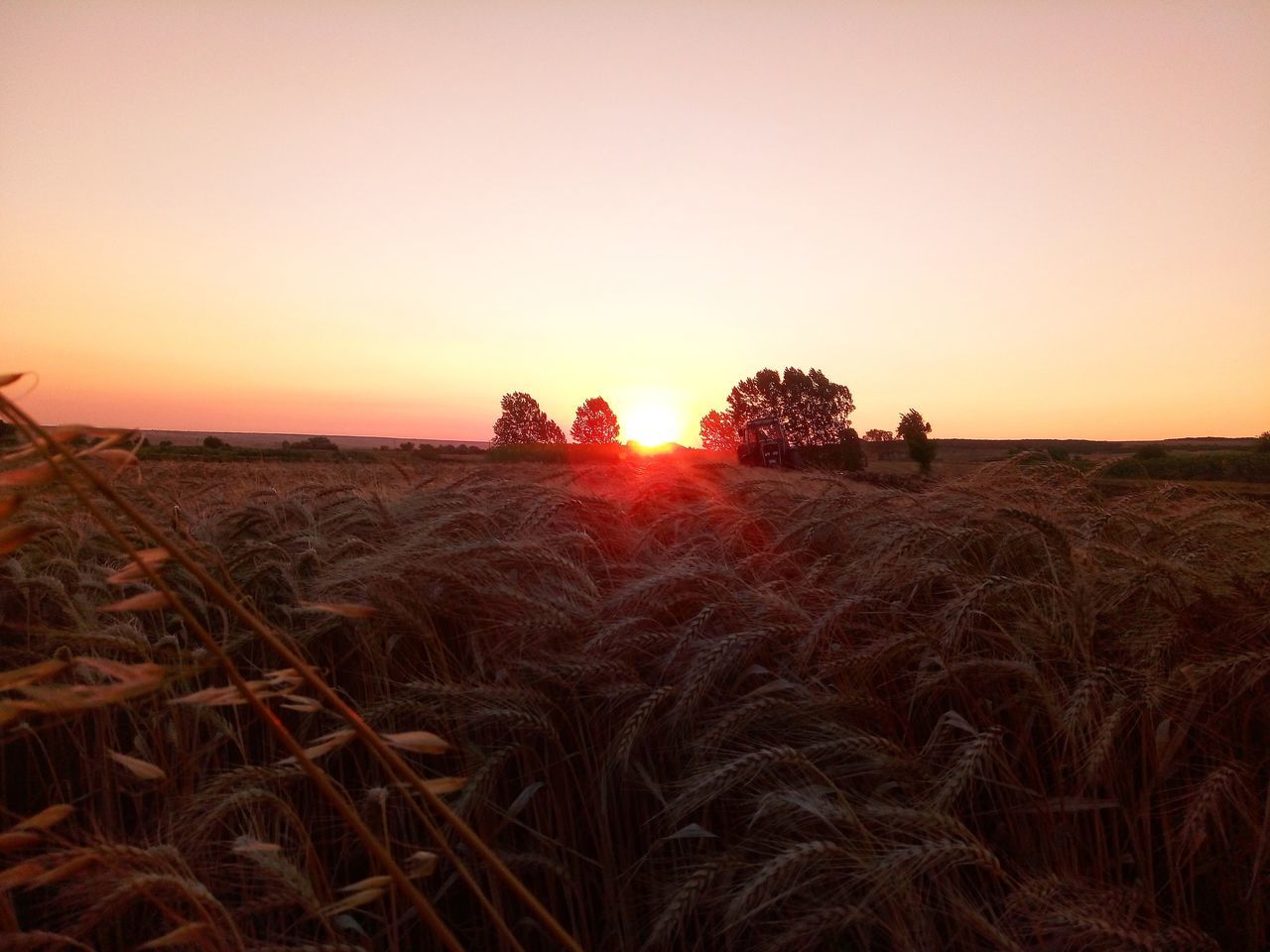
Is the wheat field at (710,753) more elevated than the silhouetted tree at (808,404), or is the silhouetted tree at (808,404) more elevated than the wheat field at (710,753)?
the silhouetted tree at (808,404)

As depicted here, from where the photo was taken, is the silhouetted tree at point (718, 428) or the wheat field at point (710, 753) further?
the silhouetted tree at point (718, 428)

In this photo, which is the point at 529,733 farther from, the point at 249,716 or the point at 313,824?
the point at 249,716

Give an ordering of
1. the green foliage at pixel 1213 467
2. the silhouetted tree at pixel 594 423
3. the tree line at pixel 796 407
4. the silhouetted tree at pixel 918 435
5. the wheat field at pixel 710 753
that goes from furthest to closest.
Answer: the silhouetted tree at pixel 594 423 < the tree line at pixel 796 407 < the silhouetted tree at pixel 918 435 < the green foliage at pixel 1213 467 < the wheat field at pixel 710 753

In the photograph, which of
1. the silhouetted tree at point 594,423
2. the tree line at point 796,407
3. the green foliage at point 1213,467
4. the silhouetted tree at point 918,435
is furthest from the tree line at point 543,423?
the green foliage at point 1213,467

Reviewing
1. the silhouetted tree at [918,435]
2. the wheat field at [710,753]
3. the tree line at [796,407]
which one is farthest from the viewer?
the tree line at [796,407]

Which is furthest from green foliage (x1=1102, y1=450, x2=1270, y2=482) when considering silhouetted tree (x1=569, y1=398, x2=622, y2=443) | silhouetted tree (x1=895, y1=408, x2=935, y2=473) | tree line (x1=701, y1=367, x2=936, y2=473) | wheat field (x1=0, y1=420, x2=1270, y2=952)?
silhouetted tree (x1=569, y1=398, x2=622, y2=443)

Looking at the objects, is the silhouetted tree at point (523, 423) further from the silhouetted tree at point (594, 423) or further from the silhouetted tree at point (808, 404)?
the silhouetted tree at point (808, 404)

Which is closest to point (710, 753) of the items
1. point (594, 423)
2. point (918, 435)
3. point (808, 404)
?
point (918, 435)

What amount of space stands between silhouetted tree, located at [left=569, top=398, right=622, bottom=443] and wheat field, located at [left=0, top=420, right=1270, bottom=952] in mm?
58240

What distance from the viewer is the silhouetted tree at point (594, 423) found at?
6186cm

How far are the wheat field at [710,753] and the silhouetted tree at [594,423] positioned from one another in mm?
Result: 58240

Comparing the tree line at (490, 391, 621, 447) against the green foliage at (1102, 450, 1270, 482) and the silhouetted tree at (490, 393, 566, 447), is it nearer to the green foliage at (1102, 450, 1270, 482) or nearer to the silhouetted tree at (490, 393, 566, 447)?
the silhouetted tree at (490, 393, 566, 447)

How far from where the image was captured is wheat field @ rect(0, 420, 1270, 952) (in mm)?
1560

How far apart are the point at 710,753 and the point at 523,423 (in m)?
63.3
